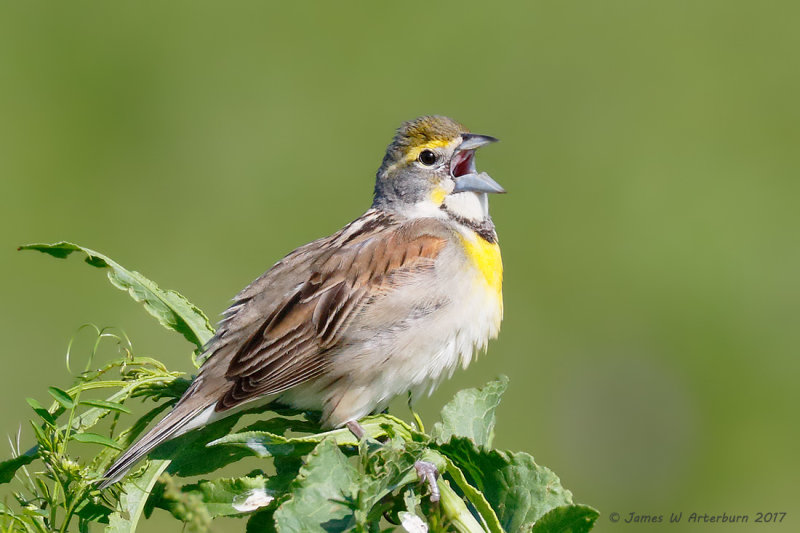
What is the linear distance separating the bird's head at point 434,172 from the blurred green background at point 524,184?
3098 millimetres

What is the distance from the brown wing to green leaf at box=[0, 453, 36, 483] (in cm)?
108

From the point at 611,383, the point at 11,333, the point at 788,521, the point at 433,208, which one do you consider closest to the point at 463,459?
the point at 433,208

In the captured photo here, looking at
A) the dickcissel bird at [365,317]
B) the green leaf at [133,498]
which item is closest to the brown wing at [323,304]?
the dickcissel bird at [365,317]

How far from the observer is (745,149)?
11.3m

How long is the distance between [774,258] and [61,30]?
25.5ft

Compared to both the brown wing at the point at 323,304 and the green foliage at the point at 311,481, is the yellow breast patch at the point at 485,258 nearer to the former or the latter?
the brown wing at the point at 323,304

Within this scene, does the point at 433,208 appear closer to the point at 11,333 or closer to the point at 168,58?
the point at 11,333

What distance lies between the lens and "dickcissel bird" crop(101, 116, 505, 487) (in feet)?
13.4

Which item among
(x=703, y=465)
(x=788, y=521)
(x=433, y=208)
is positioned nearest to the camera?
(x=433, y=208)

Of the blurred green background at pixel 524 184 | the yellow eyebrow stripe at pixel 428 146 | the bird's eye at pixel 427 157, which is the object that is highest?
the yellow eyebrow stripe at pixel 428 146

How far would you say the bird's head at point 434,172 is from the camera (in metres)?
4.89

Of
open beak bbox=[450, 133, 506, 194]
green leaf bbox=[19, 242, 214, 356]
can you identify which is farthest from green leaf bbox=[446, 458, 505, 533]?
open beak bbox=[450, 133, 506, 194]

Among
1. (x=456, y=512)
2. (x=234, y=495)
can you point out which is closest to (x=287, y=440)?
(x=234, y=495)

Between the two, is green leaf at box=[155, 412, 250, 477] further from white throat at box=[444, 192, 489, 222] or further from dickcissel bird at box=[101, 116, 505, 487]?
white throat at box=[444, 192, 489, 222]
